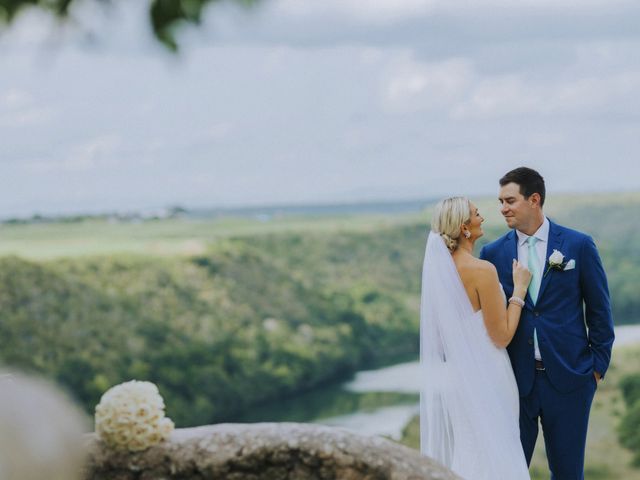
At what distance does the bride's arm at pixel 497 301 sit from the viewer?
440cm

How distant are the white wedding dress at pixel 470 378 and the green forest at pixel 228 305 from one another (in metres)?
15.7

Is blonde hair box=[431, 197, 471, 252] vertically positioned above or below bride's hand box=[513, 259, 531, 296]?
above

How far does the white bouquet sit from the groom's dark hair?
172cm

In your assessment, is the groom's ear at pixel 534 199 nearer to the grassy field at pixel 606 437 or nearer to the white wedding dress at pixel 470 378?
the white wedding dress at pixel 470 378

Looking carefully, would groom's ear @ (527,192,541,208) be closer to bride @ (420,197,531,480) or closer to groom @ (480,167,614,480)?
groom @ (480,167,614,480)

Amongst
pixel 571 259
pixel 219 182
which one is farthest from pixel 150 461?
pixel 219 182

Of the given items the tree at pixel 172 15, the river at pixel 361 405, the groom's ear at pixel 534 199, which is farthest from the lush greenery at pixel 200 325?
the tree at pixel 172 15

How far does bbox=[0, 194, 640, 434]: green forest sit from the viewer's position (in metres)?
20.3

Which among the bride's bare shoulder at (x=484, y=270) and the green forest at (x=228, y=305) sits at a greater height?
the bride's bare shoulder at (x=484, y=270)

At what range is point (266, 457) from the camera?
3.83 m

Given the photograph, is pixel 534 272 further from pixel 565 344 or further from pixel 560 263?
pixel 565 344

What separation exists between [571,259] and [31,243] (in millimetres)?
18818

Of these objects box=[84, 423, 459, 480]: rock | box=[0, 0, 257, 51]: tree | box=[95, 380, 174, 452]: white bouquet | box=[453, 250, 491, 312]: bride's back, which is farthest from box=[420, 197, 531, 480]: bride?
box=[0, 0, 257, 51]: tree

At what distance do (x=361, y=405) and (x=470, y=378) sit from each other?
15.6 metres
